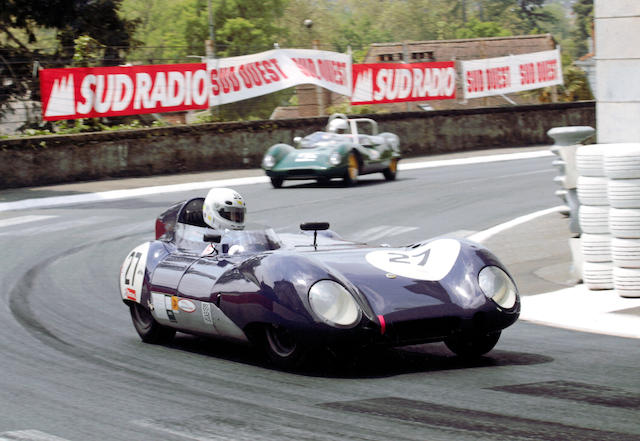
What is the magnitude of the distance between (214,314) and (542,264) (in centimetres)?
607

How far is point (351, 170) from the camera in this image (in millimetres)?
21953

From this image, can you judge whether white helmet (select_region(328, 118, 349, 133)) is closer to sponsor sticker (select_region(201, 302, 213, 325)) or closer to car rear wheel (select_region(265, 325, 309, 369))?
sponsor sticker (select_region(201, 302, 213, 325))

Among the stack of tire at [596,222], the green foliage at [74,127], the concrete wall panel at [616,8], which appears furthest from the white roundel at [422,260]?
the green foliage at [74,127]

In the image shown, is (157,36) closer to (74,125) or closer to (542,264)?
(74,125)

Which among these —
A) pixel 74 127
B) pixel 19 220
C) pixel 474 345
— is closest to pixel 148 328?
pixel 474 345

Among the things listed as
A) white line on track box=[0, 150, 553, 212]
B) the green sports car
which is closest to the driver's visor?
white line on track box=[0, 150, 553, 212]

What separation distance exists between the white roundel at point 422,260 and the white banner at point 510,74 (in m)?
25.1

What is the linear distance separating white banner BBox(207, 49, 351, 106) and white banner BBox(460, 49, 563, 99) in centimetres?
505

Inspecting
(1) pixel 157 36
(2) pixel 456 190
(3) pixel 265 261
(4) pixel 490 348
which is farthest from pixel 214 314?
(1) pixel 157 36

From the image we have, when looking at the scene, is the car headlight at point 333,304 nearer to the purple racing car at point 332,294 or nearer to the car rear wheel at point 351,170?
the purple racing car at point 332,294

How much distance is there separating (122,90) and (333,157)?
18.8 feet

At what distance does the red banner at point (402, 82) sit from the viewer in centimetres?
2941

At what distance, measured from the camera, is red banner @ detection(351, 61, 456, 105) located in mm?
29406

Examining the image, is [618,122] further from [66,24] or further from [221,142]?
[66,24]
